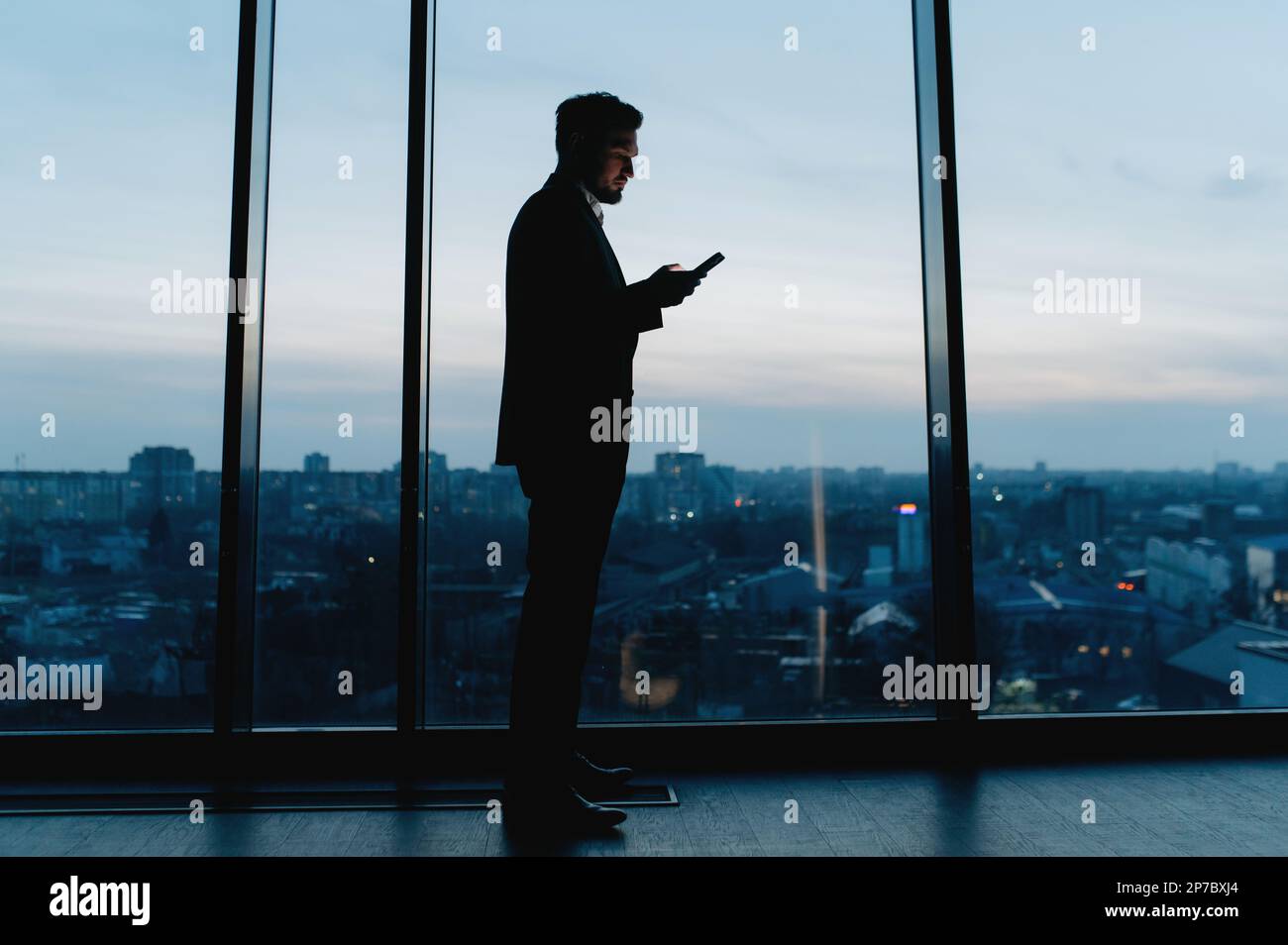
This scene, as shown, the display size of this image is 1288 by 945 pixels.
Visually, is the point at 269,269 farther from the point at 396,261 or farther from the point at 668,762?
the point at 668,762

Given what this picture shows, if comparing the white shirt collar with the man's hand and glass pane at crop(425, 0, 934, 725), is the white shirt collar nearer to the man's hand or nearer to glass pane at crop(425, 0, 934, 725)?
the man's hand

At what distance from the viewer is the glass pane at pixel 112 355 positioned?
246 centimetres

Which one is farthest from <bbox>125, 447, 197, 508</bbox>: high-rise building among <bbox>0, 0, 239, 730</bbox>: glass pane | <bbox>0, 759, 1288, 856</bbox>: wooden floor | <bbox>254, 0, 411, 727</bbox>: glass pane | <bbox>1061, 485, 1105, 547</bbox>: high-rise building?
<bbox>1061, 485, 1105, 547</bbox>: high-rise building

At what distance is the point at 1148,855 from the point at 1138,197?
1837mm

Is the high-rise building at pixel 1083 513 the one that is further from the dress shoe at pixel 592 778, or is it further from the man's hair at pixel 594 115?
the man's hair at pixel 594 115

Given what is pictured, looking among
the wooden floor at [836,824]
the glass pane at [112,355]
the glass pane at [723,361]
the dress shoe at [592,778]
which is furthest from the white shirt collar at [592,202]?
the wooden floor at [836,824]

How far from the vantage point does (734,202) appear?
8.50 feet

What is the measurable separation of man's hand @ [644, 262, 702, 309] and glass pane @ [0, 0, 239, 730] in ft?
4.19

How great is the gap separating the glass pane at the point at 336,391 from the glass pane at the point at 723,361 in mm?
130

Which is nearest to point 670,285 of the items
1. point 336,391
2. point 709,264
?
point 709,264

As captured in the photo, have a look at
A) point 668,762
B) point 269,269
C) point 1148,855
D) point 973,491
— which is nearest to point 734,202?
point 973,491

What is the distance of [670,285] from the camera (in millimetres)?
1947

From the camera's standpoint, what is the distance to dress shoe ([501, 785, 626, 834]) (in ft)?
6.38
